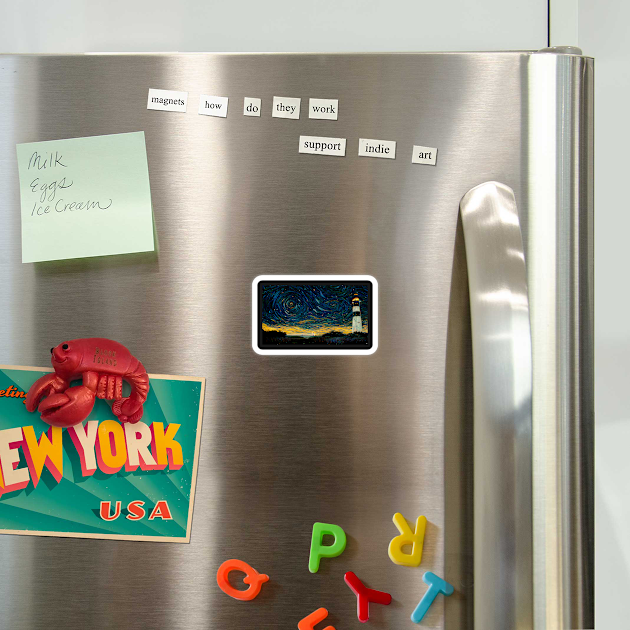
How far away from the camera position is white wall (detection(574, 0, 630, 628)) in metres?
0.74

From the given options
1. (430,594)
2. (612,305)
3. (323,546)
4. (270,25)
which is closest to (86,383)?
(323,546)

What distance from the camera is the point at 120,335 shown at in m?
0.52

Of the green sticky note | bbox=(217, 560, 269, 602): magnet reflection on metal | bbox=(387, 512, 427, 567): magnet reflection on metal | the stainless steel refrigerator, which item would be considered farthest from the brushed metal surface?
the green sticky note

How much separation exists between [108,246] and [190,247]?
0.08 m

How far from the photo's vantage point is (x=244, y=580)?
0.51 meters

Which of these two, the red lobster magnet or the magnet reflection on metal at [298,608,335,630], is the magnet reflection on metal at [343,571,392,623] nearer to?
the magnet reflection on metal at [298,608,335,630]

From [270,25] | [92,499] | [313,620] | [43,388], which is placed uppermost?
[270,25]

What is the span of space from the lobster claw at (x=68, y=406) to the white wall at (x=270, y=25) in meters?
0.56

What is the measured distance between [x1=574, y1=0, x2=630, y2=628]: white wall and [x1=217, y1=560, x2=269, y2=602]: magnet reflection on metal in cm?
56

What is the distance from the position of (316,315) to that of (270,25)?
53 cm

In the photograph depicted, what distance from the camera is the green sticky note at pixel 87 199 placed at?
20.6 inches

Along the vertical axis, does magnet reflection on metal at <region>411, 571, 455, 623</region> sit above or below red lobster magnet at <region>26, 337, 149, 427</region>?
below

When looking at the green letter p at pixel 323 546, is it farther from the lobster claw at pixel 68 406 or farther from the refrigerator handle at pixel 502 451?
the lobster claw at pixel 68 406

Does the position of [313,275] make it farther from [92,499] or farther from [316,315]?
[92,499]
